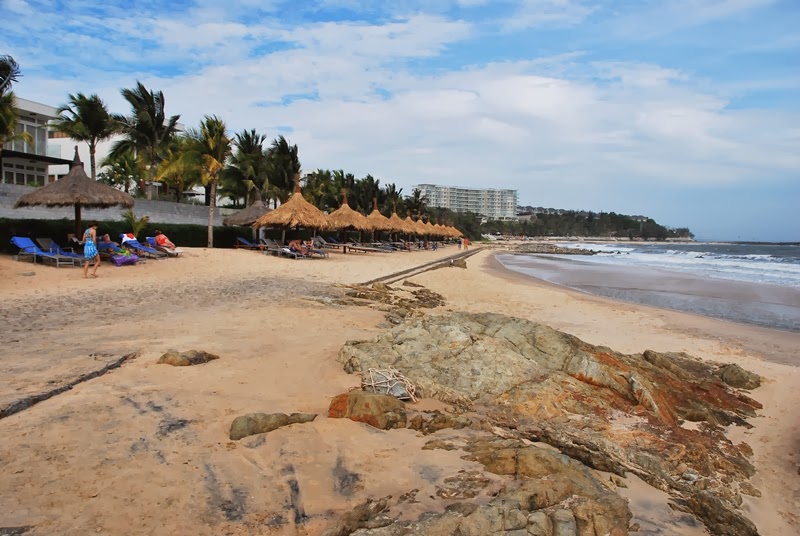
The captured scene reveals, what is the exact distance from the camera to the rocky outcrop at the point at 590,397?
12.2 feet

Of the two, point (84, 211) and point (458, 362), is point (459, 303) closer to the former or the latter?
point (458, 362)

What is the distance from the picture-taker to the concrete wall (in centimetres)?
1617

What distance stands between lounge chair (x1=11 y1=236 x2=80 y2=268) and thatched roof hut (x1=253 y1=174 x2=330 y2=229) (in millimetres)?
9322

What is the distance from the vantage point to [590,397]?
4.93m

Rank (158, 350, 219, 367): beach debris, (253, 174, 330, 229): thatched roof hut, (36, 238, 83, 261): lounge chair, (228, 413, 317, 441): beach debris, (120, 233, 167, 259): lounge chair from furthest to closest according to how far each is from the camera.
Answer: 1. (253, 174, 330, 229): thatched roof hut
2. (120, 233, 167, 259): lounge chair
3. (36, 238, 83, 261): lounge chair
4. (158, 350, 219, 367): beach debris
5. (228, 413, 317, 441): beach debris

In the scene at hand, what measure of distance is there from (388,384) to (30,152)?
1355 inches

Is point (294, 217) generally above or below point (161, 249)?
above

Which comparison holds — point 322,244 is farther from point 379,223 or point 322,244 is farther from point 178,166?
Answer: point 178,166

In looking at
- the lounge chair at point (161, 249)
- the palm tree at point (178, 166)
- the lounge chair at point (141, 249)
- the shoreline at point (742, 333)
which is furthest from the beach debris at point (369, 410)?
the palm tree at point (178, 166)

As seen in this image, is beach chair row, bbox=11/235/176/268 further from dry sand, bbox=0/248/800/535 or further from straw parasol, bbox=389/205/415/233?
straw parasol, bbox=389/205/415/233

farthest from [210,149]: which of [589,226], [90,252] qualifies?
[589,226]

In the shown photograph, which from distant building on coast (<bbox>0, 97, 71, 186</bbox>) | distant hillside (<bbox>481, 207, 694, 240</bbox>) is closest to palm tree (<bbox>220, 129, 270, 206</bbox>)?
distant building on coast (<bbox>0, 97, 71, 186</bbox>)

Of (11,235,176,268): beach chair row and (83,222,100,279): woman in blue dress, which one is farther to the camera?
(11,235,176,268): beach chair row

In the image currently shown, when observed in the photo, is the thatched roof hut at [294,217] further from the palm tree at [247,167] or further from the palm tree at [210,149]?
the palm tree at [247,167]
